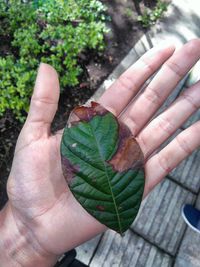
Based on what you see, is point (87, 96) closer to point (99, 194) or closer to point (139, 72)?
point (139, 72)

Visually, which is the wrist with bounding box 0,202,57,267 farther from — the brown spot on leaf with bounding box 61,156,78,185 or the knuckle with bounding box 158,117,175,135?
the knuckle with bounding box 158,117,175,135

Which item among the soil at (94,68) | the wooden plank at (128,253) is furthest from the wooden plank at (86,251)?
the soil at (94,68)

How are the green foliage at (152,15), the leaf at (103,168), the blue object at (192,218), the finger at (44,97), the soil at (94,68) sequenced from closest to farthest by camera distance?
the leaf at (103,168) → the finger at (44,97) → the blue object at (192,218) → the soil at (94,68) → the green foliage at (152,15)

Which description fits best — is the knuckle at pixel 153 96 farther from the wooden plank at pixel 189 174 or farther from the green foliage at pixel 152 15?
the green foliage at pixel 152 15

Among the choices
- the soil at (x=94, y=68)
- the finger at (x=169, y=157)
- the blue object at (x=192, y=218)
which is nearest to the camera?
the finger at (x=169, y=157)

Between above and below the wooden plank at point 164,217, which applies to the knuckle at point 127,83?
above

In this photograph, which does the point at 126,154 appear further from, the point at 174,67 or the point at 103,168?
the point at 174,67

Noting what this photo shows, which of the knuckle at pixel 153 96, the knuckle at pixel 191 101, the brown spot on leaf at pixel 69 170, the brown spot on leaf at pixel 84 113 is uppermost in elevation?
the knuckle at pixel 191 101

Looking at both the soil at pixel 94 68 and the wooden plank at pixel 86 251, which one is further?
the soil at pixel 94 68
